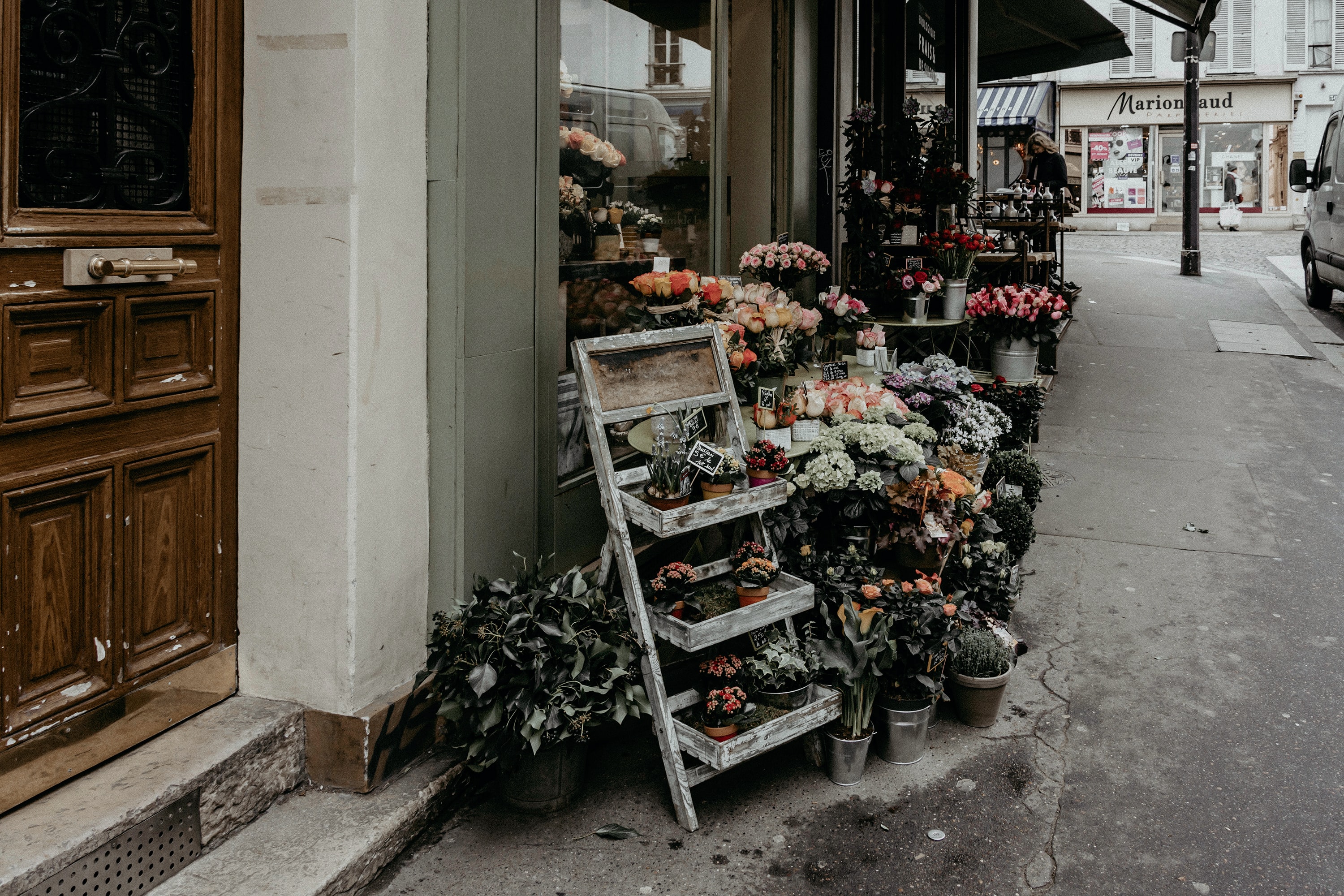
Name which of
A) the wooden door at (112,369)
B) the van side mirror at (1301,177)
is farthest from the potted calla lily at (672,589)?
the van side mirror at (1301,177)

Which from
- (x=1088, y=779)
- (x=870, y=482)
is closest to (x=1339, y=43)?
(x=870, y=482)

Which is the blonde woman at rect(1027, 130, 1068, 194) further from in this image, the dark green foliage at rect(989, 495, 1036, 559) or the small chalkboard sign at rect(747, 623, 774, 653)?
the small chalkboard sign at rect(747, 623, 774, 653)

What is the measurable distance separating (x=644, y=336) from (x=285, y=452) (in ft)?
3.91

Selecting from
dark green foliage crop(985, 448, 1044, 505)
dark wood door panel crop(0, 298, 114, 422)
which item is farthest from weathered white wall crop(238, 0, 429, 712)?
dark green foliage crop(985, 448, 1044, 505)

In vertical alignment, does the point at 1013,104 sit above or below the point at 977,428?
above

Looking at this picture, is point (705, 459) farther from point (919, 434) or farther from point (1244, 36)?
point (1244, 36)

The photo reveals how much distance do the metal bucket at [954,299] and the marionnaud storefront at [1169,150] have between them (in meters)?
26.3

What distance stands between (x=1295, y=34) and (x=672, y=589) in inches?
1336

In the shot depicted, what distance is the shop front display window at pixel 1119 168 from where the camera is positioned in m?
31.5

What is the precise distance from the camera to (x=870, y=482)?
12.9 feet

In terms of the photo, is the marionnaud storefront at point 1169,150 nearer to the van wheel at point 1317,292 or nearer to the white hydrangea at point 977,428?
the van wheel at point 1317,292

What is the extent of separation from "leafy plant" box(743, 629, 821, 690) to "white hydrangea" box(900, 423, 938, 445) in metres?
1.23

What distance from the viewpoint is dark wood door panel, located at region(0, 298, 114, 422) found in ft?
8.07

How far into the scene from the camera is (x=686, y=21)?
5531 millimetres
